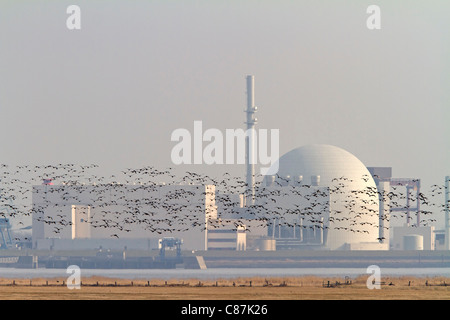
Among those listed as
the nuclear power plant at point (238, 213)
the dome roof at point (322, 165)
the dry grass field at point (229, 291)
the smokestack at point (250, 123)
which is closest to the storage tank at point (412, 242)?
the nuclear power plant at point (238, 213)

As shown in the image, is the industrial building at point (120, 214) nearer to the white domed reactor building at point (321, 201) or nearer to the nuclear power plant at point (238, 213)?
the nuclear power plant at point (238, 213)

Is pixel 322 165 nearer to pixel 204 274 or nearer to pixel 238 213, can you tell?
pixel 238 213

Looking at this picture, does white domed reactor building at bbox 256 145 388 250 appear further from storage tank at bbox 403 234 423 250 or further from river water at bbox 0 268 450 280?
river water at bbox 0 268 450 280

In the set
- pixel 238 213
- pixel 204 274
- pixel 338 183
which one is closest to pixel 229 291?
pixel 204 274
